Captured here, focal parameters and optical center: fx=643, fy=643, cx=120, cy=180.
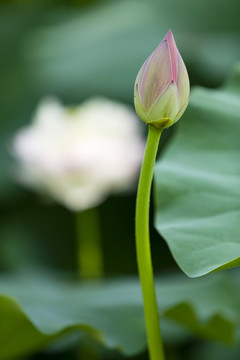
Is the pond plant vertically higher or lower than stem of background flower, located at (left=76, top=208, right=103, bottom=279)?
higher

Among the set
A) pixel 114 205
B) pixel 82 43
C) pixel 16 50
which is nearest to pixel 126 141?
pixel 114 205

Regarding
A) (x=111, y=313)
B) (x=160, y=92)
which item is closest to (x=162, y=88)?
(x=160, y=92)

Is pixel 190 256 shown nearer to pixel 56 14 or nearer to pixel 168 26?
pixel 168 26

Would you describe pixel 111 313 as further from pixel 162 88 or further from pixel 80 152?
pixel 80 152

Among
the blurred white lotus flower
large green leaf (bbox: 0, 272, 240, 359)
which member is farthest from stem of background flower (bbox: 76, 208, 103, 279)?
large green leaf (bbox: 0, 272, 240, 359)

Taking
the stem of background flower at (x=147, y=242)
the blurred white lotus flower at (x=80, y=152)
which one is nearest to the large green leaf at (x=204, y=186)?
the stem of background flower at (x=147, y=242)

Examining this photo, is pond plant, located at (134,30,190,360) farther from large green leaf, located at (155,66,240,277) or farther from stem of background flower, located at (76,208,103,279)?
stem of background flower, located at (76,208,103,279)

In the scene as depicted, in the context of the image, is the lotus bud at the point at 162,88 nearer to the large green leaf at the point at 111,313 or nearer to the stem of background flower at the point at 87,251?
the large green leaf at the point at 111,313
